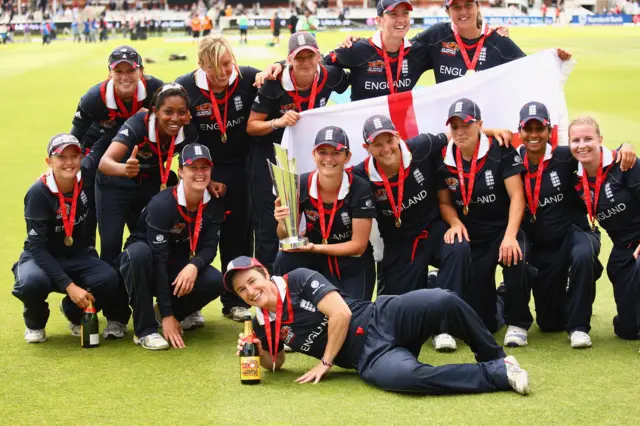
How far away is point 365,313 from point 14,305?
3.48 meters

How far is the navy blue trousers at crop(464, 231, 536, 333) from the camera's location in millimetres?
6570

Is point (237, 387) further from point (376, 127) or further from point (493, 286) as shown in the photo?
point (493, 286)

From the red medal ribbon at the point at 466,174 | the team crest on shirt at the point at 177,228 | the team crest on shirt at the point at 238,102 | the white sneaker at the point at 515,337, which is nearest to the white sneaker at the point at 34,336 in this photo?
the team crest on shirt at the point at 177,228

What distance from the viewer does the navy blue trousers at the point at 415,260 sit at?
6559mm

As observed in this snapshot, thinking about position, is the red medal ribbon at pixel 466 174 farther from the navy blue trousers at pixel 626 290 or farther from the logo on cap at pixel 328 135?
the navy blue trousers at pixel 626 290

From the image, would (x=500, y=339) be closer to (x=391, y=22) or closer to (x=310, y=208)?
(x=310, y=208)

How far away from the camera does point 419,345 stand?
5.73m

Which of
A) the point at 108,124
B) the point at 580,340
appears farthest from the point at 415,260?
the point at 108,124

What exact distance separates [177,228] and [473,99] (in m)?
2.70

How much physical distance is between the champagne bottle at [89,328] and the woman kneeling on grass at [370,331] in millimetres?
1448

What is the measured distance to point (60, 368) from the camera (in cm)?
619

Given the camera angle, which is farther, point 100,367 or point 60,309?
point 60,309

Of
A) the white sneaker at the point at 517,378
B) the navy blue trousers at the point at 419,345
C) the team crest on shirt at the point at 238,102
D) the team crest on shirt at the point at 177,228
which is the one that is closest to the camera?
the white sneaker at the point at 517,378

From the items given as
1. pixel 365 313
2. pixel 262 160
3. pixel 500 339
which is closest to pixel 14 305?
pixel 262 160
